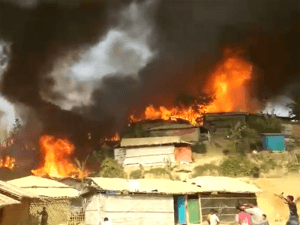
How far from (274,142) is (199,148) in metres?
9.70

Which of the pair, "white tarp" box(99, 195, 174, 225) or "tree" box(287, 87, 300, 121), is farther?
"tree" box(287, 87, 300, 121)

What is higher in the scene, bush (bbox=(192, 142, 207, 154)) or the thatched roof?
the thatched roof

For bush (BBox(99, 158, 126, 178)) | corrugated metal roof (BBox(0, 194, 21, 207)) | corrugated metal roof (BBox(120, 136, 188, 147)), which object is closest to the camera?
corrugated metal roof (BBox(0, 194, 21, 207))

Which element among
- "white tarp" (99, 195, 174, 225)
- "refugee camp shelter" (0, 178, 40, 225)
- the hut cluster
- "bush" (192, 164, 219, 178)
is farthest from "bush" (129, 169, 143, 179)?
"refugee camp shelter" (0, 178, 40, 225)

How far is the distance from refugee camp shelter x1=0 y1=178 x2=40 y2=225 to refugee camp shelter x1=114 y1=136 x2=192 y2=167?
23733mm

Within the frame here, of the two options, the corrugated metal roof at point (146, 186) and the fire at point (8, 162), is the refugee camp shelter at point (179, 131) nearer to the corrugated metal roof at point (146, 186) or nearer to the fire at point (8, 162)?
the corrugated metal roof at point (146, 186)

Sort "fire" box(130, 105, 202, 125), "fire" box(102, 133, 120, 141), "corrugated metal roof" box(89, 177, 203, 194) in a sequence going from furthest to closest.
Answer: "fire" box(130, 105, 202, 125)
"fire" box(102, 133, 120, 141)
"corrugated metal roof" box(89, 177, 203, 194)

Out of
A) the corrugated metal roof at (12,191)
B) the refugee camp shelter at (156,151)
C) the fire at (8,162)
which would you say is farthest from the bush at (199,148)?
the fire at (8,162)

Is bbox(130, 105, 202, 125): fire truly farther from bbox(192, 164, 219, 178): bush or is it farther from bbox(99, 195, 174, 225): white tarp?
bbox(99, 195, 174, 225): white tarp

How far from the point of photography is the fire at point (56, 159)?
149 feet

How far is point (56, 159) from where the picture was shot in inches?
1901

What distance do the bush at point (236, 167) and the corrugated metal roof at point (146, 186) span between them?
1176 cm

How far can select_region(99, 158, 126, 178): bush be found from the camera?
34719 mm

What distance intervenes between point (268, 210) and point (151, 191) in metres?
11.0
